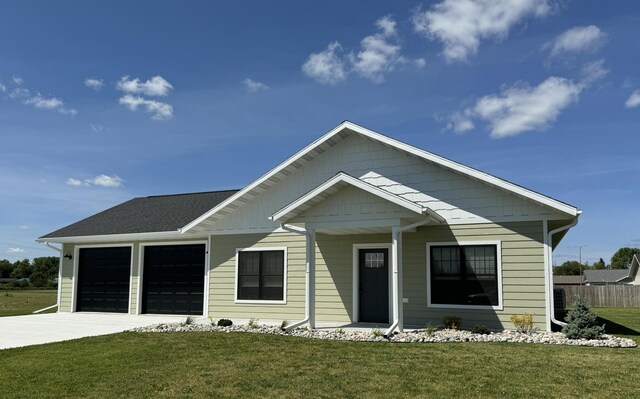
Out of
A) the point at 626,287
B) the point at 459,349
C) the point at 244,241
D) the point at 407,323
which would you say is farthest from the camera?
the point at 626,287

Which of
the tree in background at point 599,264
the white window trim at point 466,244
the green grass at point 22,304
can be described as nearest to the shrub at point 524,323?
the white window trim at point 466,244

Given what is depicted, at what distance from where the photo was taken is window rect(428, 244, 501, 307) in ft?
40.2

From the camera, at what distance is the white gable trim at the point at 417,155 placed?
37.1 ft

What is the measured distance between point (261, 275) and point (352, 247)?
3165 mm

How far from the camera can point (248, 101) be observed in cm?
1722

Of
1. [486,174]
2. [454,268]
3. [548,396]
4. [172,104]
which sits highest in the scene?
[172,104]

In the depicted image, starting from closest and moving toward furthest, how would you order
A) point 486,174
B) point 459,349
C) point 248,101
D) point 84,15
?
point 459,349
point 486,174
point 84,15
point 248,101

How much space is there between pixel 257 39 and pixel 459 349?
11.1m

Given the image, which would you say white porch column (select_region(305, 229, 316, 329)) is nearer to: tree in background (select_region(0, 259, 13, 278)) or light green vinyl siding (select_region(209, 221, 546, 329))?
light green vinyl siding (select_region(209, 221, 546, 329))

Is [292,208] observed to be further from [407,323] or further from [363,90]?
[363,90]

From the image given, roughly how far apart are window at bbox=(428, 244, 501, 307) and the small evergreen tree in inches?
71.2

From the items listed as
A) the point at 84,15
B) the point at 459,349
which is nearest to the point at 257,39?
the point at 84,15

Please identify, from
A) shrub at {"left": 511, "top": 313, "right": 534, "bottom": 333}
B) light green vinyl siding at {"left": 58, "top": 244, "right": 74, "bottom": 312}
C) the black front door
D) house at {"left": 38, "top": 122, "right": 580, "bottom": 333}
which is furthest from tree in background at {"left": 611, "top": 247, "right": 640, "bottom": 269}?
light green vinyl siding at {"left": 58, "top": 244, "right": 74, "bottom": 312}

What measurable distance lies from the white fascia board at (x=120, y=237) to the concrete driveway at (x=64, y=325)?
2.66 metres
